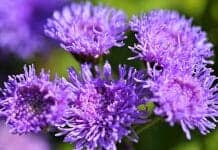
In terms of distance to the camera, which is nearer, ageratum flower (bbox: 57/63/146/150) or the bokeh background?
ageratum flower (bbox: 57/63/146/150)

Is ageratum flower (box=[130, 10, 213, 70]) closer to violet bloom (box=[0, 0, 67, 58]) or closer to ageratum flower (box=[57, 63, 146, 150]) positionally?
ageratum flower (box=[57, 63, 146, 150])

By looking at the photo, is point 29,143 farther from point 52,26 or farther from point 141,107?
point 141,107

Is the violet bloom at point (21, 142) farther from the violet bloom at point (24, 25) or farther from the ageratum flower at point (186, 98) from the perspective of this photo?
the ageratum flower at point (186, 98)

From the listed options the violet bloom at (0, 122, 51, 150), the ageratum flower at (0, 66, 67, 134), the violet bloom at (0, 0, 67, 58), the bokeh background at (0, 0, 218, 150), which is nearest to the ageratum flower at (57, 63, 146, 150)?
the ageratum flower at (0, 66, 67, 134)

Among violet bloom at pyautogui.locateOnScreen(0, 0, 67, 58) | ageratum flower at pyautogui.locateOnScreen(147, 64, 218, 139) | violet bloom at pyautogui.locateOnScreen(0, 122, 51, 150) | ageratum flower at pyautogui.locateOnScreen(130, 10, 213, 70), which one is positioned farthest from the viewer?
violet bloom at pyautogui.locateOnScreen(0, 0, 67, 58)

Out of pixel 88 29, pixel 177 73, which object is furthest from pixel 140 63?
pixel 177 73

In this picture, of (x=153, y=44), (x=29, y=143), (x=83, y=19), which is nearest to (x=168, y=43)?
(x=153, y=44)

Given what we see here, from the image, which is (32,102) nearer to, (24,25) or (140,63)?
(140,63)

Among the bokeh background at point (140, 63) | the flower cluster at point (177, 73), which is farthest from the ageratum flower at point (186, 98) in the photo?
the bokeh background at point (140, 63)
